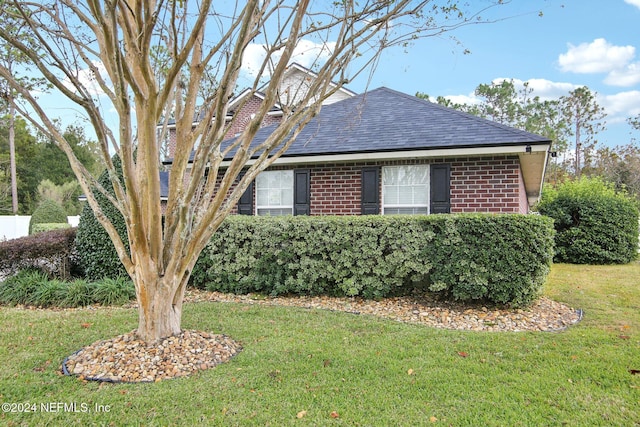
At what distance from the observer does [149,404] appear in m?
3.07

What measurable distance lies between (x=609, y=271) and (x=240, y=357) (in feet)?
35.1

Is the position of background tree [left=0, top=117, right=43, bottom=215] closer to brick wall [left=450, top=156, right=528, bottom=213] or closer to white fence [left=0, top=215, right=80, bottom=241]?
white fence [left=0, top=215, right=80, bottom=241]

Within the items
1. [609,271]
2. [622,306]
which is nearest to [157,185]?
[622,306]

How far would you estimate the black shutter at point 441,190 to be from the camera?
27.9 ft

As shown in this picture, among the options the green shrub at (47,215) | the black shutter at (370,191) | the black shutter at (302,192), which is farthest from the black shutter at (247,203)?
the green shrub at (47,215)

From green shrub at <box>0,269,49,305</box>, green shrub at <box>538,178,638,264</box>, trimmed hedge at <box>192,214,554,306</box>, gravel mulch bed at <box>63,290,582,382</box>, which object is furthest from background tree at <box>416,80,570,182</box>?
green shrub at <box>0,269,49,305</box>

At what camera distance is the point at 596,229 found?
12.2 m

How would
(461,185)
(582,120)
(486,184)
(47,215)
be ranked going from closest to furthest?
(486,184) < (461,185) < (47,215) < (582,120)

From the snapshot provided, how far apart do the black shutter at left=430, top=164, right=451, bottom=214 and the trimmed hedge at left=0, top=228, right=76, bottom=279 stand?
7821 millimetres

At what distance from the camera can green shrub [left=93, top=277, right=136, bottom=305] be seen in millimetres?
6832

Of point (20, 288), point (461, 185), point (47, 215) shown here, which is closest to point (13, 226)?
point (47, 215)

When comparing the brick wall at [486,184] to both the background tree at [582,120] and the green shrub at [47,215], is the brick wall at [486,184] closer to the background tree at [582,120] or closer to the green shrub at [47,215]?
the green shrub at [47,215]

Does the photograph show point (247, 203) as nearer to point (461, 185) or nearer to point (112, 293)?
point (112, 293)

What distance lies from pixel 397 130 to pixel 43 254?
8.07 metres
